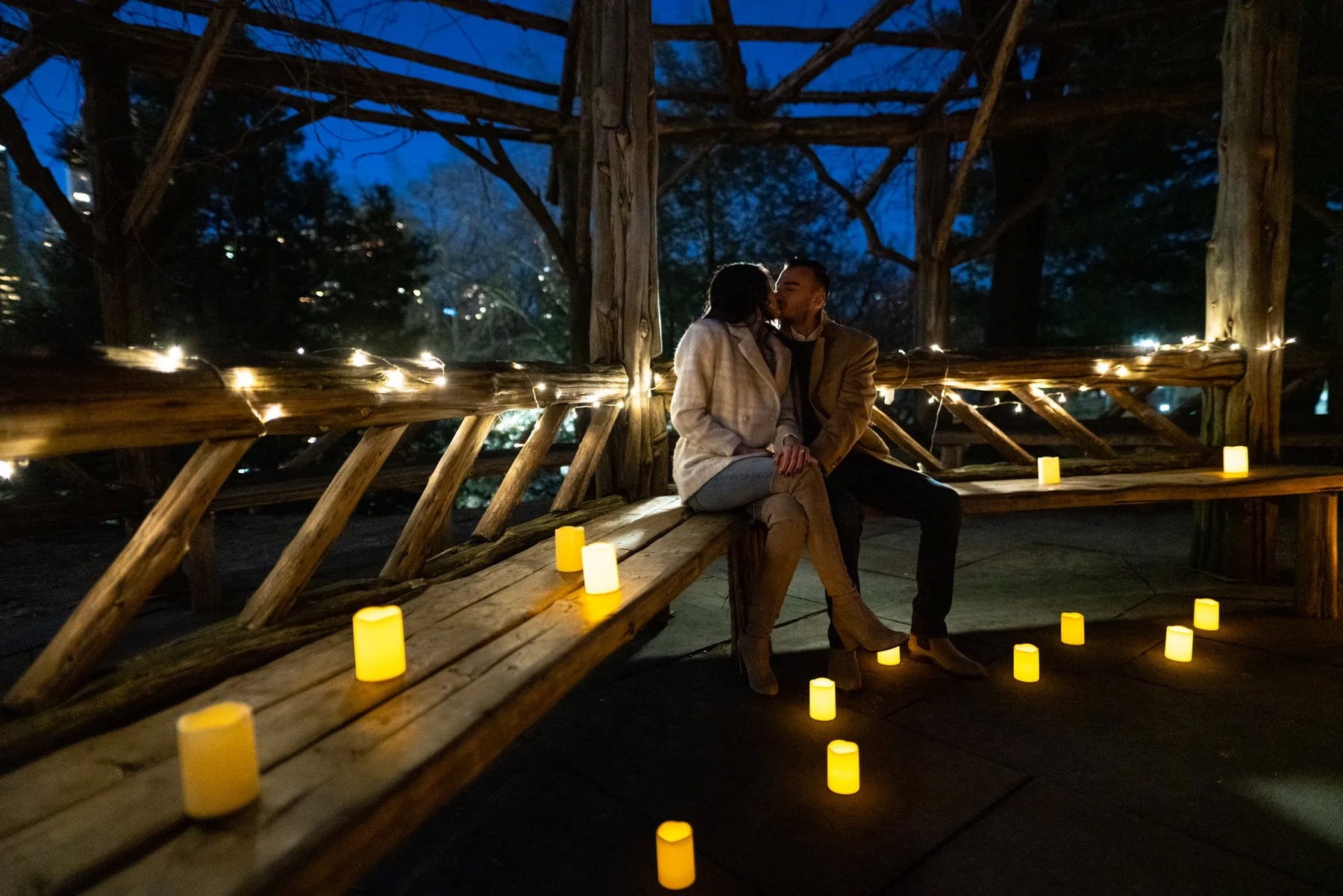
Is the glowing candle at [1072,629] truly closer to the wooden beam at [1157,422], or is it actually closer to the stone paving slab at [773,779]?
the stone paving slab at [773,779]

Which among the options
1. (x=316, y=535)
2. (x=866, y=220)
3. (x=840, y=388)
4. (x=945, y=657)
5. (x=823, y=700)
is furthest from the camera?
(x=866, y=220)

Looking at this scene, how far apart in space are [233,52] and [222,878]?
4.77 m

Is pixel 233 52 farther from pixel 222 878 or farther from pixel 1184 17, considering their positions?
pixel 1184 17

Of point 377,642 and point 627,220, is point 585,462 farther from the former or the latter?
point 377,642

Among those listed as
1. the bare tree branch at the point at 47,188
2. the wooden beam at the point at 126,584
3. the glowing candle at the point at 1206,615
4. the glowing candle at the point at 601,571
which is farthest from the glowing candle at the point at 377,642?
the bare tree branch at the point at 47,188

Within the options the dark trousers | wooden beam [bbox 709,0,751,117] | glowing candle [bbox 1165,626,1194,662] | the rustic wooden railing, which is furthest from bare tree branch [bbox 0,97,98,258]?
glowing candle [bbox 1165,626,1194,662]

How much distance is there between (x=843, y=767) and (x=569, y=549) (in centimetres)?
107

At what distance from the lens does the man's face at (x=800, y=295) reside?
10.4 ft

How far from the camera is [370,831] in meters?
1.15

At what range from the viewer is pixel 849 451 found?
→ 10.9ft

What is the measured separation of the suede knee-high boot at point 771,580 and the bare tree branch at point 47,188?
4.01 m

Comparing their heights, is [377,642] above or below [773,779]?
above

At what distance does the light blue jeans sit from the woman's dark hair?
22.8 inches

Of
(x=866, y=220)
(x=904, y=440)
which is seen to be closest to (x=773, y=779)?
(x=904, y=440)
